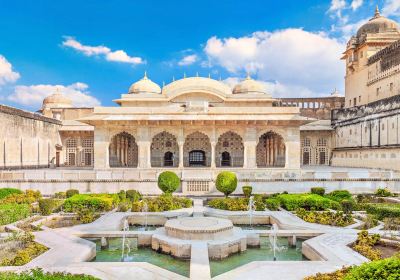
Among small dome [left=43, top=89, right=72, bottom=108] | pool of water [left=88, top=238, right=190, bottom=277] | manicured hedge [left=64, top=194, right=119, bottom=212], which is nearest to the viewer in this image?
pool of water [left=88, top=238, right=190, bottom=277]

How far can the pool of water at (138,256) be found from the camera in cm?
696

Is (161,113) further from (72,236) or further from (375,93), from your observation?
(375,93)

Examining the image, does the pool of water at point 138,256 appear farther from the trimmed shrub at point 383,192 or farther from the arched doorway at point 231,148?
the arched doorway at point 231,148

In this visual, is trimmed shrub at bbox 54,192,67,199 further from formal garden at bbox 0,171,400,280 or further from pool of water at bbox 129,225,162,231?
pool of water at bbox 129,225,162,231

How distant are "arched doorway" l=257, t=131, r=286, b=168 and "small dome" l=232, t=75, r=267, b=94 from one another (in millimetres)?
3719

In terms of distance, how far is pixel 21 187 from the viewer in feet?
50.1

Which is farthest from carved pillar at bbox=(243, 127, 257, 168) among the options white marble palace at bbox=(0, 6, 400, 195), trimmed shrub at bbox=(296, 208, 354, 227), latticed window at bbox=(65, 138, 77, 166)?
latticed window at bbox=(65, 138, 77, 166)

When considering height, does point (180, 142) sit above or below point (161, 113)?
below

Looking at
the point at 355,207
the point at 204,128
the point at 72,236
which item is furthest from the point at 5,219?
the point at 204,128

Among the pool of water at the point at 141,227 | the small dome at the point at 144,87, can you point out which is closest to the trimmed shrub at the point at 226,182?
the pool of water at the point at 141,227

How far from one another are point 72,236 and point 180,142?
13.1 meters

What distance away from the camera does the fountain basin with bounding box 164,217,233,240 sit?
310 inches

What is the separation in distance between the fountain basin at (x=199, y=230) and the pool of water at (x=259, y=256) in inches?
24.8

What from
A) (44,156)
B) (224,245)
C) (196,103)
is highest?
(196,103)
